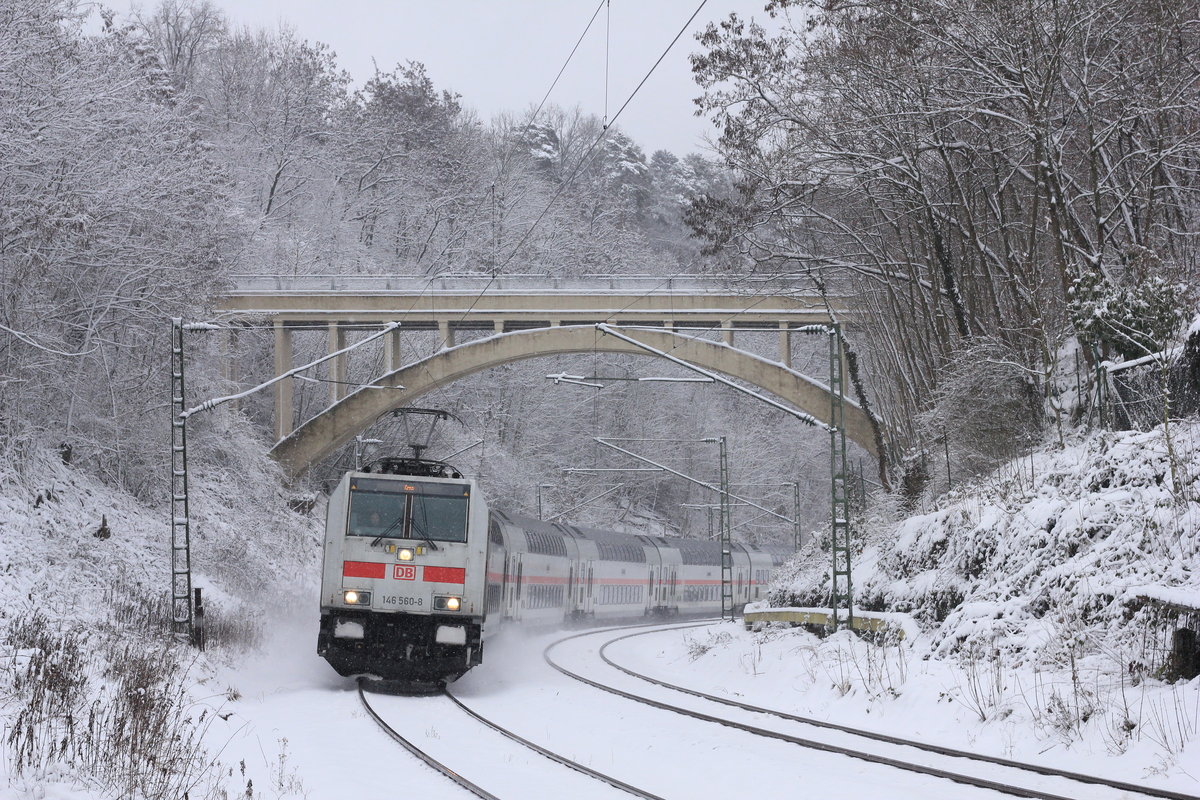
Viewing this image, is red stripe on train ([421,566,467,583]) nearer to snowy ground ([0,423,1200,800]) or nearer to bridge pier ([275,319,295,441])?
snowy ground ([0,423,1200,800])

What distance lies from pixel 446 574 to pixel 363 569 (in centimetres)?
108

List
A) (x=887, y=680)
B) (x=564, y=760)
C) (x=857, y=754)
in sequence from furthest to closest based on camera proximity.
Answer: (x=887, y=680) → (x=564, y=760) → (x=857, y=754)

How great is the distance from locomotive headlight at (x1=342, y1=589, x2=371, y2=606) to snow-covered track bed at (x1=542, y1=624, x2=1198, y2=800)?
3.66m

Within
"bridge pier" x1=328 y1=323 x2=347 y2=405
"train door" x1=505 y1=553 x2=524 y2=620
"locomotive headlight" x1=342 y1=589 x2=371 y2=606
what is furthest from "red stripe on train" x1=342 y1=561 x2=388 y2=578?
"bridge pier" x1=328 y1=323 x2=347 y2=405

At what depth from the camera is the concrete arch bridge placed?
141ft

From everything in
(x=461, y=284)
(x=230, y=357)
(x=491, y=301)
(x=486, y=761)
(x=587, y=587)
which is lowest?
(x=486, y=761)

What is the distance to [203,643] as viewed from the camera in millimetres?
21141

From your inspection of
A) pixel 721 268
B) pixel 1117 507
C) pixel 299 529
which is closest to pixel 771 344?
pixel 299 529

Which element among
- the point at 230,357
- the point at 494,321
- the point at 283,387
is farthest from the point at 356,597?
the point at 283,387

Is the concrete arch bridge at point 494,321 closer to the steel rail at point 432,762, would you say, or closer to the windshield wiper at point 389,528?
the windshield wiper at point 389,528

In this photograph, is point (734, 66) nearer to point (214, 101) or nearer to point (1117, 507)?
point (1117, 507)

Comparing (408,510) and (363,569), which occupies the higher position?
(408,510)

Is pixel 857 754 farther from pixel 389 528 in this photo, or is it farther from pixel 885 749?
pixel 389 528

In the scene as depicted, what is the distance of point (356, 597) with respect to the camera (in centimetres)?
1706
